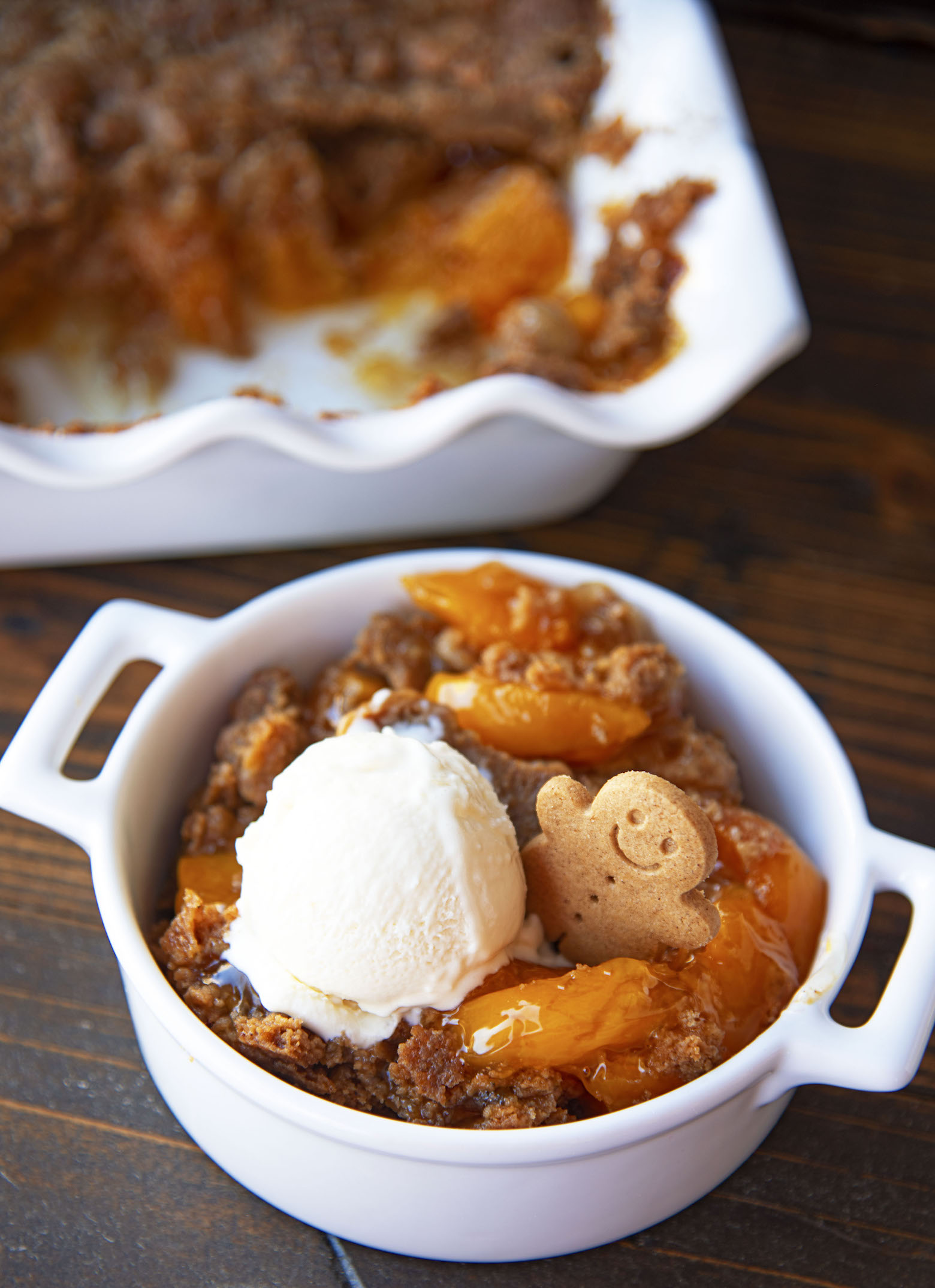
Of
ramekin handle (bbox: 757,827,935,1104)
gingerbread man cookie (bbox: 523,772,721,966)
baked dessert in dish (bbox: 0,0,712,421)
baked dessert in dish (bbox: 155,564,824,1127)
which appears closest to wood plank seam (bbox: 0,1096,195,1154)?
baked dessert in dish (bbox: 155,564,824,1127)

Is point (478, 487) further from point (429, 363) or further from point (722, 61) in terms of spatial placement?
point (722, 61)

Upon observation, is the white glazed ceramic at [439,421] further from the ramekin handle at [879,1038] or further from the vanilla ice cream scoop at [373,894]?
the ramekin handle at [879,1038]

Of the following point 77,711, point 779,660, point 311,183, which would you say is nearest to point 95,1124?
point 77,711

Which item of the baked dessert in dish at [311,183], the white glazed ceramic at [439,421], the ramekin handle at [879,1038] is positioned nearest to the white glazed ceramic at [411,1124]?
the ramekin handle at [879,1038]

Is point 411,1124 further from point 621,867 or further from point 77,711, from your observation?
point 77,711

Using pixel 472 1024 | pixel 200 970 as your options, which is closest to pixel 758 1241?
pixel 472 1024

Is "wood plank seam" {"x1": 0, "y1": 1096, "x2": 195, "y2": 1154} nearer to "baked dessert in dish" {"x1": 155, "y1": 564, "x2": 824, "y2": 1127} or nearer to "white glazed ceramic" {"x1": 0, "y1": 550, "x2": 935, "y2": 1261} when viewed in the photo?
"white glazed ceramic" {"x1": 0, "y1": 550, "x2": 935, "y2": 1261}
